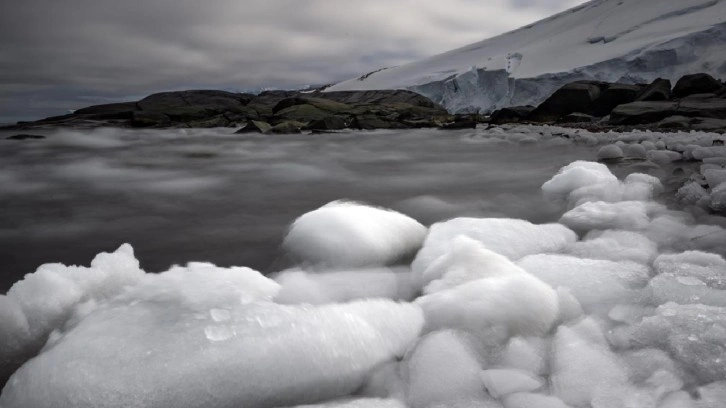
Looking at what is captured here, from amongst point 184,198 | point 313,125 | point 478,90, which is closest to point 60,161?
point 184,198

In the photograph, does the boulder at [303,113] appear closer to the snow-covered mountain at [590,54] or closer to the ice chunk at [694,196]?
the snow-covered mountain at [590,54]

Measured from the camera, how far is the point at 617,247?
1569 millimetres

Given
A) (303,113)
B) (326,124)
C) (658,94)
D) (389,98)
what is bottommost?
(326,124)

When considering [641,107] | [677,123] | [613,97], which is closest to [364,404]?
[677,123]

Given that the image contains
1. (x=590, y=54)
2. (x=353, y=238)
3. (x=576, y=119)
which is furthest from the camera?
(x=590, y=54)

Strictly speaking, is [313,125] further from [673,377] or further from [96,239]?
[673,377]

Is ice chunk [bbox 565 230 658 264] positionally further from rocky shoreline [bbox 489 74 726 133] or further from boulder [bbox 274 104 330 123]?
boulder [bbox 274 104 330 123]

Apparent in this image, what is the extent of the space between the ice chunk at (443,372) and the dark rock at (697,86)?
14.8 meters

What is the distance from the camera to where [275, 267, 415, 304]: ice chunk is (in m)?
1.25

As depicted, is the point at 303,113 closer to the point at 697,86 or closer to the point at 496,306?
the point at 697,86

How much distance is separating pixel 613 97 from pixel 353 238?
17.0m

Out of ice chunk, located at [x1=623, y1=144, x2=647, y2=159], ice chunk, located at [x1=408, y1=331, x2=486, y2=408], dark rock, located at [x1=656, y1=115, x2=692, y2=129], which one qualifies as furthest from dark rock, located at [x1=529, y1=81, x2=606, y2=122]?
ice chunk, located at [x1=408, y1=331, x2=486, y2=408]

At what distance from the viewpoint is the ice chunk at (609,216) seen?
1877 mm

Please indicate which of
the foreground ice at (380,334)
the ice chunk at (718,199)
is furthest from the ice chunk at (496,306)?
the ice chunk at (718,199)
